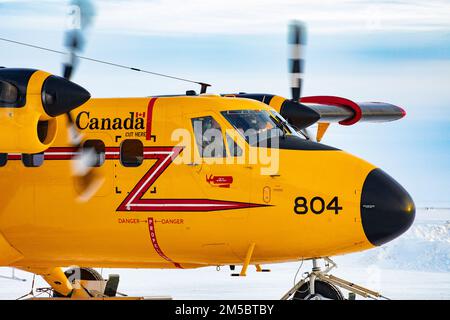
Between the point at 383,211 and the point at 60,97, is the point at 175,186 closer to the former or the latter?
the point at 60,97

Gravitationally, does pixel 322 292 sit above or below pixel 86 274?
below

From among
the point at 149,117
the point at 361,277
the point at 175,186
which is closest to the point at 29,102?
the point at 149,117

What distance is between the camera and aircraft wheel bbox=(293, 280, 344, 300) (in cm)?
1786

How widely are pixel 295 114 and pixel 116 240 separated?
519 cm

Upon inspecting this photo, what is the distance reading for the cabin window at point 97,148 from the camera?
56.1 ft

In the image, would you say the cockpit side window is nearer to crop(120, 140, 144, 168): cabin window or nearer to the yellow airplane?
the yellow airplane

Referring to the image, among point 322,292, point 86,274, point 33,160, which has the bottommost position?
point 322,292

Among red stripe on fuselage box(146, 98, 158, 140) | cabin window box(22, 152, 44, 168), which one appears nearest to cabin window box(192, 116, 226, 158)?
red stripe on fuselage box(146, 98, 158, 140)

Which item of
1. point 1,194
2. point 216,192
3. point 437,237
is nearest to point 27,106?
point 1,194

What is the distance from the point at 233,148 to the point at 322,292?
298 centimetres

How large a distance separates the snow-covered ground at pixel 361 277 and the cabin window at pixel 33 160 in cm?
638

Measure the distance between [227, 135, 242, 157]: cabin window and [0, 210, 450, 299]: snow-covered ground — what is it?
6539 millimetres

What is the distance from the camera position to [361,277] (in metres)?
29.0
